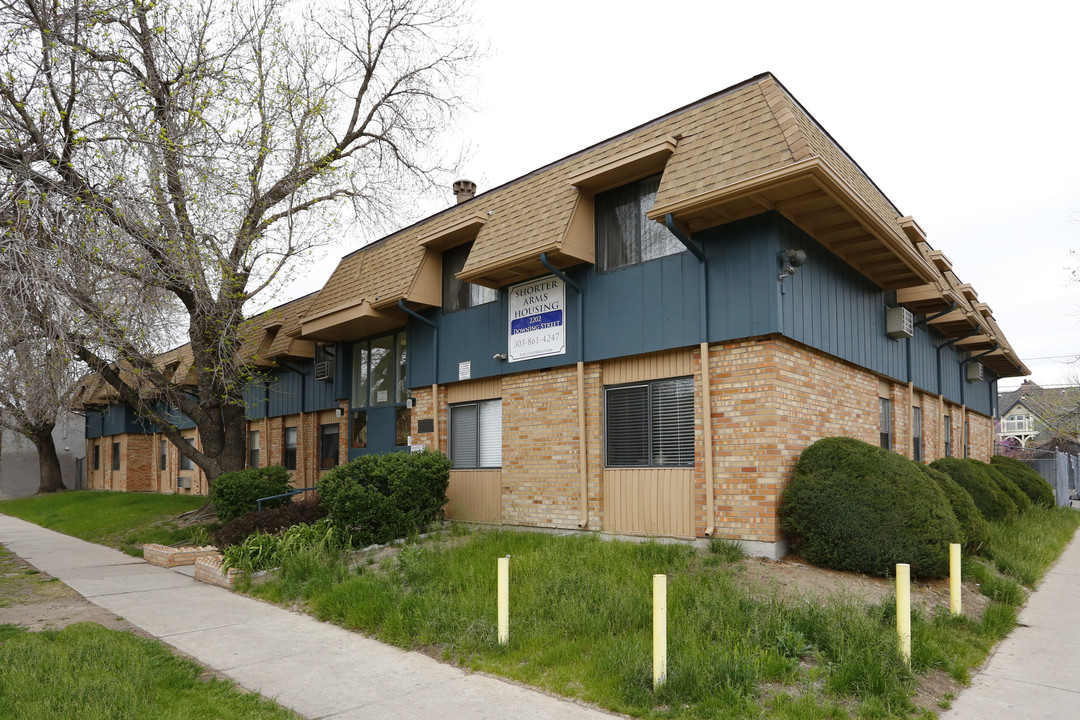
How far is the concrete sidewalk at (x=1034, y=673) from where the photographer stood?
5.30 metres

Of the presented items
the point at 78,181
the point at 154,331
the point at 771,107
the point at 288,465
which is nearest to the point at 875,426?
the point at 771,107

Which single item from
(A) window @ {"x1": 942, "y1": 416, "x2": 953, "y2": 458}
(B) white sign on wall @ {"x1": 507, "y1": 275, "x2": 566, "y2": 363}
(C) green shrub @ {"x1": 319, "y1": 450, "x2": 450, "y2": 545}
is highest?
(B) white sign on wall @ {"x1": 507, "y1": 275, "x2": 566, "y2": 363}

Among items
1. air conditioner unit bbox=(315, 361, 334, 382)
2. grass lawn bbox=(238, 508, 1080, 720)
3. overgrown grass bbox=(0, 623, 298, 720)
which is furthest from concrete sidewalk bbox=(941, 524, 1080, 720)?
air conditioner unit bbox=(315, 361, 334, 382)

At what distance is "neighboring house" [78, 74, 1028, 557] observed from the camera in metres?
9.14

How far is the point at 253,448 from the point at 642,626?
58.9 feet

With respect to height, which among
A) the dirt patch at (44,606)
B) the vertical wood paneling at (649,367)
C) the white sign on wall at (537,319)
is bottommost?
the dirt patch at (44,606)

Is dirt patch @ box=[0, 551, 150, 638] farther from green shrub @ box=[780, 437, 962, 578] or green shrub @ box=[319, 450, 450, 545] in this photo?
green shrub @ box=[780, 437, 962, 578]

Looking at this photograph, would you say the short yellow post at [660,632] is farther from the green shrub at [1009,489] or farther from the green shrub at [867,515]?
the green shrub at [1009,489]

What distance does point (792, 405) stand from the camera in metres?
9.42

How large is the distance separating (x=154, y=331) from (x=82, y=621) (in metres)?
4.03

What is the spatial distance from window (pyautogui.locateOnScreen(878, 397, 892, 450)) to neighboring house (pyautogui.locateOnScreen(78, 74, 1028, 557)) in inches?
2.5

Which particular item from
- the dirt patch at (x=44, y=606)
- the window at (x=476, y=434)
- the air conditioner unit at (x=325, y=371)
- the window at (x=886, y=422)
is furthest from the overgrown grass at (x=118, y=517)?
the window at (x=886, y=422)

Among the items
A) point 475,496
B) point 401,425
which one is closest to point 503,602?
point 475,496

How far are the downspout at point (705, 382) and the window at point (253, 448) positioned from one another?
15936 millimetres
